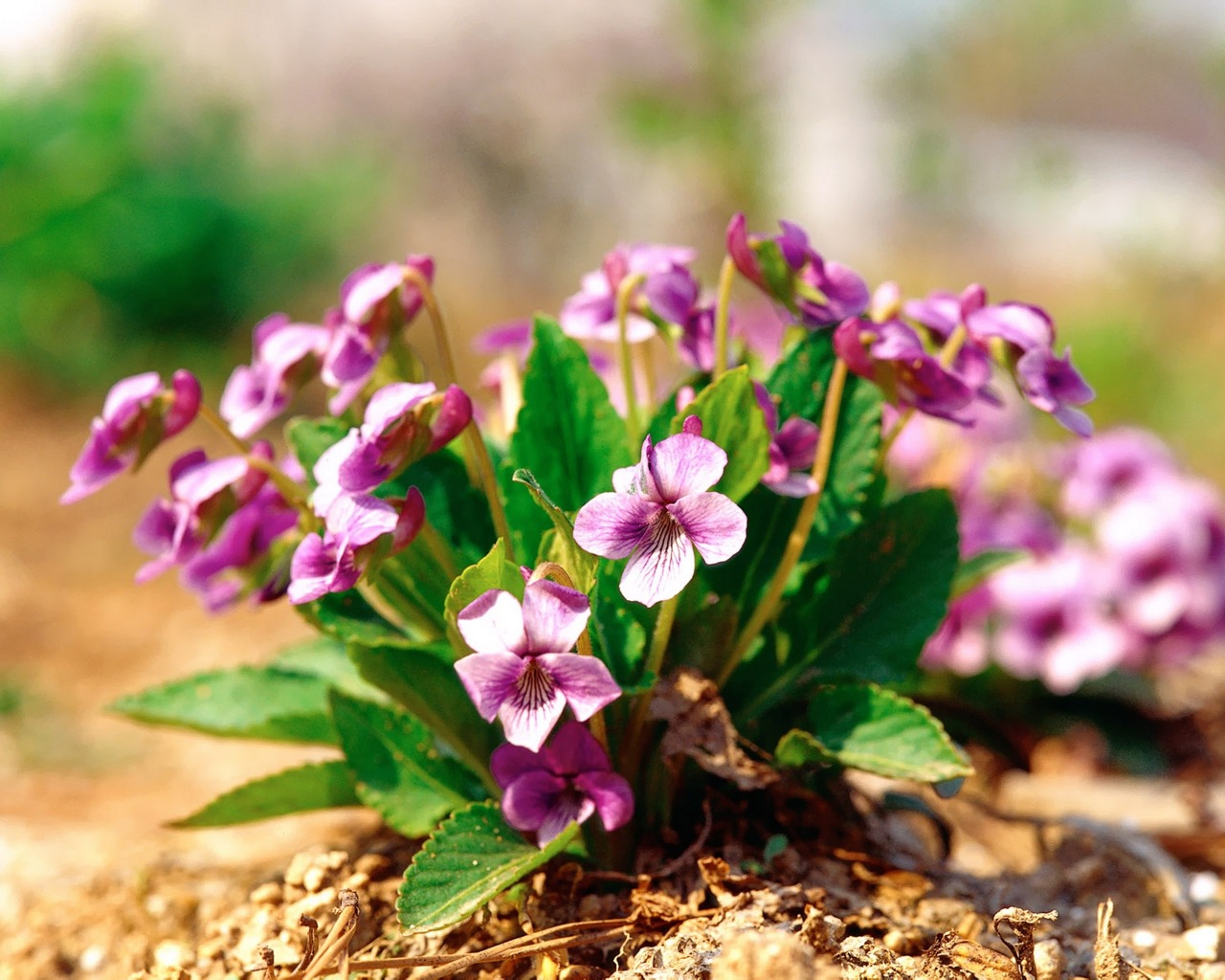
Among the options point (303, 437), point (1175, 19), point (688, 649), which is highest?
point (303, 437)

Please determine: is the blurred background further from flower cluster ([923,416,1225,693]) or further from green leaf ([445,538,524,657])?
flower cluster ([923,416,1225,693])

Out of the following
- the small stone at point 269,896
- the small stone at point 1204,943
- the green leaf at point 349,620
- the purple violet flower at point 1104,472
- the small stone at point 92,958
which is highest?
the green leaf at point 349,620

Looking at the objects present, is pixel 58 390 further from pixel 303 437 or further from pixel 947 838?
pixel 947 838

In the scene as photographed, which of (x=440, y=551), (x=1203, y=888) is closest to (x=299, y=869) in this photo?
(x=440, y=551)

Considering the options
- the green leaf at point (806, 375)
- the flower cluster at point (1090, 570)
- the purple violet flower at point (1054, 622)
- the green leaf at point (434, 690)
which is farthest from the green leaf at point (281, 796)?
the purple violet flower at point (1054, 622)

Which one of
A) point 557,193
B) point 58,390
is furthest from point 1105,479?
point 557,193

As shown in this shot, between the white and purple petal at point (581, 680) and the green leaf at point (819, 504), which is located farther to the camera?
the green leaf at point (819, 504)

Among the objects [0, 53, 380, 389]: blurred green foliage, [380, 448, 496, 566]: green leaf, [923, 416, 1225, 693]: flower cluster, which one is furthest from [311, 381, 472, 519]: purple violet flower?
[0, 53, 380, 389]: blurred green foliage

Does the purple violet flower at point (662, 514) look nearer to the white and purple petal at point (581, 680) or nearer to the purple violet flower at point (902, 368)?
the white and purple petal at point (581, 680)
